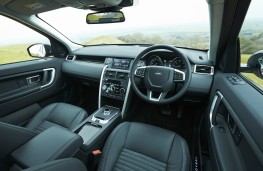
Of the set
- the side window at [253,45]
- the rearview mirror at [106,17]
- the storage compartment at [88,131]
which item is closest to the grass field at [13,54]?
the rearview mirror at [106,17]

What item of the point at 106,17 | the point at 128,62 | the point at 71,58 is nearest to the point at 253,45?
the point at 128,62

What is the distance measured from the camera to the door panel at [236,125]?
0.98 m

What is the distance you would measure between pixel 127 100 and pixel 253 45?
4.34 feet

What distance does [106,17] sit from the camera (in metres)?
2.25

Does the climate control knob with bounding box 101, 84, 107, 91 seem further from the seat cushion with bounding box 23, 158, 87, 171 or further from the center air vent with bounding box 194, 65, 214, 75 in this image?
the seat cushion with bounding box 23, 158, 87, 171

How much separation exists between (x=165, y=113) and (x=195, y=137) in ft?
1.55

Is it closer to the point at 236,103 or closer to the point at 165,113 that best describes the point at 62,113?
the point at 165,113

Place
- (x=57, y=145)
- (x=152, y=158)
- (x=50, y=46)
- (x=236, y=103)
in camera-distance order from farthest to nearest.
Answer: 1. (x=50, y=46)
2. (x=152, y=158)
3. (x=236, y=103)
4. (x=57, y=145)

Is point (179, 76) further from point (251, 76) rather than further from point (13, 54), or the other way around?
point (13, 54)

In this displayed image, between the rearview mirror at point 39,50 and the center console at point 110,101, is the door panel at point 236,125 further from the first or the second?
the rearview mirror at point 39,50

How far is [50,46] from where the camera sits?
9.55ft

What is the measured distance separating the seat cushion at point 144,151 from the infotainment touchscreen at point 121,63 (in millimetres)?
889

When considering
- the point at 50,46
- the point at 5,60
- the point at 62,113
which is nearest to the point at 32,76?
the point at 5,60

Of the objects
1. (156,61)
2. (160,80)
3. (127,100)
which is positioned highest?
(156,61)
